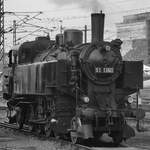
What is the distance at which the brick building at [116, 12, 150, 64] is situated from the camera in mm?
75688

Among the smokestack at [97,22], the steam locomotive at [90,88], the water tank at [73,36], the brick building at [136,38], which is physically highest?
the brick building at [136,38]

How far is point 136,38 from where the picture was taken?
7700 cm

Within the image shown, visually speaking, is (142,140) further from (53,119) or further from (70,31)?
(70,31)

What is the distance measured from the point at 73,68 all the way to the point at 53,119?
1653mm

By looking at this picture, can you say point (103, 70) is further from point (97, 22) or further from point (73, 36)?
point (73, 36)

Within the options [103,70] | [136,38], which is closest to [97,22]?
[103,70]

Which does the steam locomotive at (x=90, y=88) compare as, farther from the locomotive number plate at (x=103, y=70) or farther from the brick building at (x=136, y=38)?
the brick building at (x=136, y=38)

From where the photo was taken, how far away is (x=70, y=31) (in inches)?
564

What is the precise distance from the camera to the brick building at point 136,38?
75.7 m

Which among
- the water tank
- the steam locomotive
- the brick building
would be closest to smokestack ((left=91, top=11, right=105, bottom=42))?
the steam locomotive

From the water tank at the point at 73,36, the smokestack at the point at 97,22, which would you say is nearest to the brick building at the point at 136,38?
the water tank at the point at 73,36

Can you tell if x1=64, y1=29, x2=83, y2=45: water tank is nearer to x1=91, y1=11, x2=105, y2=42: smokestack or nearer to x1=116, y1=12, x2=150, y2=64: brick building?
x1=91, y1=11, x2=105, y2=42: smokestack

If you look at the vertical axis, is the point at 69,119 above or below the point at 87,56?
below

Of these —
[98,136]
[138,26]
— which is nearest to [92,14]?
[98,136]
